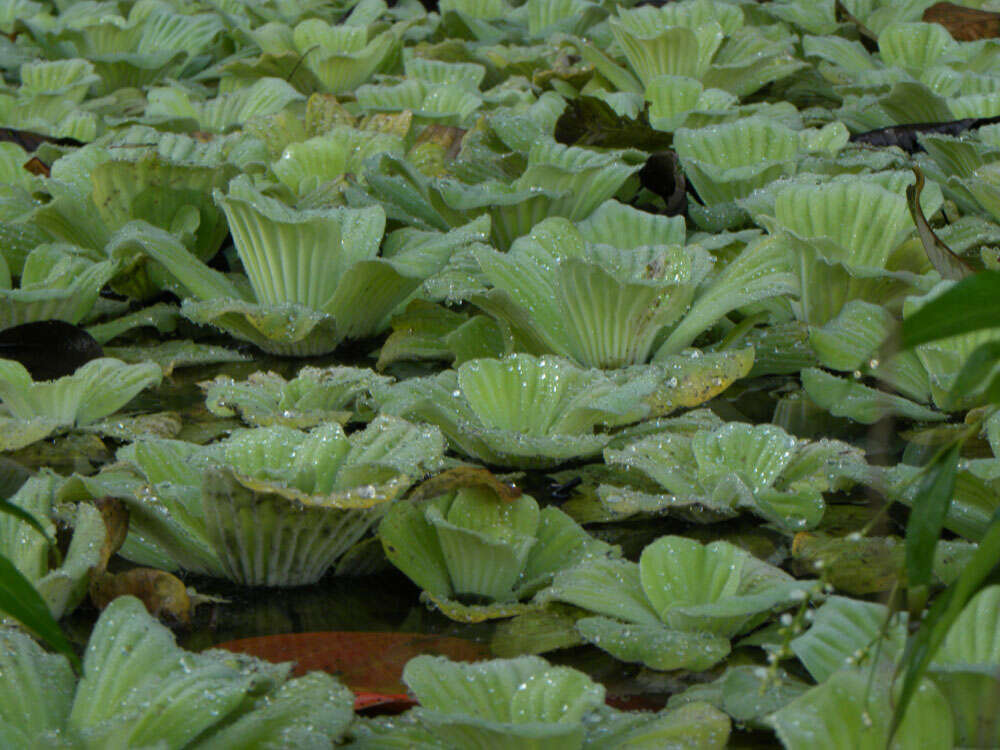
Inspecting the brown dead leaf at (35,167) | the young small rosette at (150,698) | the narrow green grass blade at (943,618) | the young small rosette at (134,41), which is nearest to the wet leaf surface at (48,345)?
the brown dead leaf at (35,167)

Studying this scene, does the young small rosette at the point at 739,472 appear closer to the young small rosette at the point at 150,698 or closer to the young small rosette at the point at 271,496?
the young small rosette at the point at 271,496

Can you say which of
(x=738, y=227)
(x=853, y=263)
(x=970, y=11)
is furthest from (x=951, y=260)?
(x=970, y=11)

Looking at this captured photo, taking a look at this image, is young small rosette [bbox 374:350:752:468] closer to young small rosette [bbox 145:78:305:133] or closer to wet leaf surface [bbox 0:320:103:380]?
wet leaf surface [bbox 0:320:103:380]

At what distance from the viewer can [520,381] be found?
154 cm

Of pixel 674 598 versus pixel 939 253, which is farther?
pixel 939 253

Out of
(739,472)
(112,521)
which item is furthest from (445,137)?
(112,521)

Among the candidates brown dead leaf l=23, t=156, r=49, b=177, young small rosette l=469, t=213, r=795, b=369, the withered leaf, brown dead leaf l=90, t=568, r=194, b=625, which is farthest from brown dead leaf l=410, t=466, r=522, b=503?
brown dead leaf l=23, t=156, r=49, b=177

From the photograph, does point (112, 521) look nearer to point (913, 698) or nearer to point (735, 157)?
point (913, 698)

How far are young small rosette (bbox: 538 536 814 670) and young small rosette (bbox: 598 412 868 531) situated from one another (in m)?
0.16

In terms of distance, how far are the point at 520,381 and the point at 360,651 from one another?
0.48 metres

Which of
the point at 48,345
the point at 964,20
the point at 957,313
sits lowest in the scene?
the point at 48,345

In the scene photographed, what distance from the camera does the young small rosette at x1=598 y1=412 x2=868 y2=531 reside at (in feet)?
4.36

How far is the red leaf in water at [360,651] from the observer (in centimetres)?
110

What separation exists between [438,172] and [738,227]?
0.62 metres
